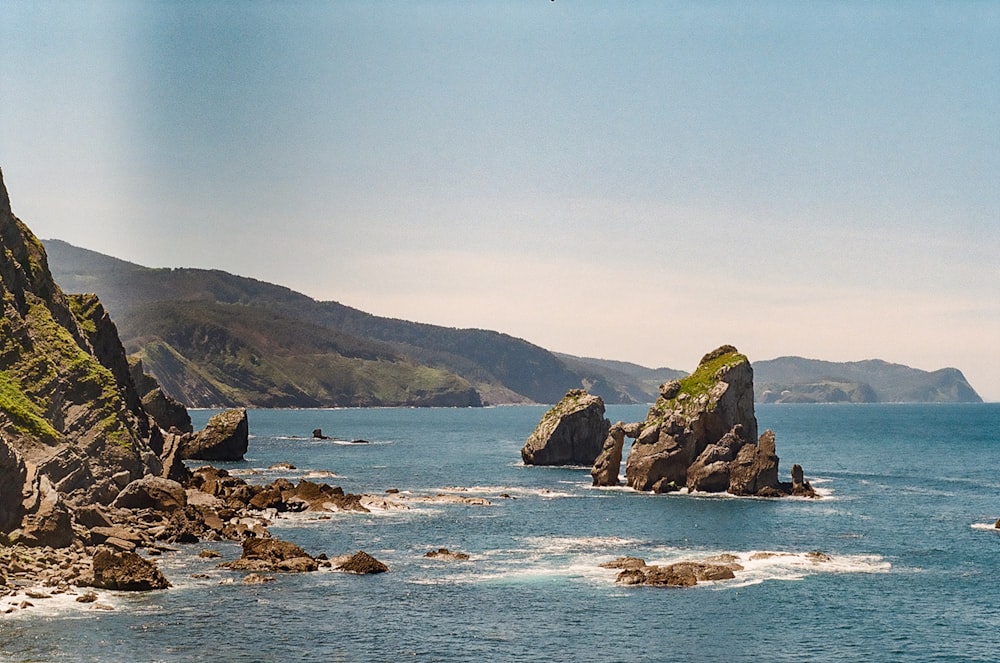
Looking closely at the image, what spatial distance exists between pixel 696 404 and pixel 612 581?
55929 millimetres

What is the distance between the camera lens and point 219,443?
538 ft

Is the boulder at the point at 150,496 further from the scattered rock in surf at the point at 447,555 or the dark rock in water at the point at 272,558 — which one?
the scattered rock in surf at the point at 447,555

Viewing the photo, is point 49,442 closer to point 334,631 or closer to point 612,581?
point 334,631

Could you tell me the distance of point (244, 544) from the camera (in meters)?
76.0

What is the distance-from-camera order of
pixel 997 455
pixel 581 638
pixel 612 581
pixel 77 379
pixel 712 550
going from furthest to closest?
1. pixel 997 455
2. pixel 77 379
3. pixel 712 550
4. pixel 612 581
5. pixel 581 638

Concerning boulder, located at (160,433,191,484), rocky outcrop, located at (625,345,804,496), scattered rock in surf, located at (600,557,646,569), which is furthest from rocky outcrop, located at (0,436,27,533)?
rocky outcrop, located at (625,345,804,496)

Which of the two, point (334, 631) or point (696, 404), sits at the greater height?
point (696, 404)

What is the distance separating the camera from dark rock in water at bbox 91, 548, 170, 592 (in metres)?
63.3

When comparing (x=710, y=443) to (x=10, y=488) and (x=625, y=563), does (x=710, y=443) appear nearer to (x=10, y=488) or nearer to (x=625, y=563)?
(x=625, y=563)

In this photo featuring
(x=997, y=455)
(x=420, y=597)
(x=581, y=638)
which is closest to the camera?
(x=581, y=638)

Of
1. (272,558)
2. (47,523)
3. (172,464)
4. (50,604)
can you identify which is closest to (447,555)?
(272,558)

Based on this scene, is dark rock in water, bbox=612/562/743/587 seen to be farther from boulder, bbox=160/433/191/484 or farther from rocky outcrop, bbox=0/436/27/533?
boulder, bbox=160/433/191/484

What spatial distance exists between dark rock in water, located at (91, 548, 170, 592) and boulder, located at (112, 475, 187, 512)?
859 inches

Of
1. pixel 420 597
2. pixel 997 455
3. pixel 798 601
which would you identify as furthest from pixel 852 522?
pixel 997 455
